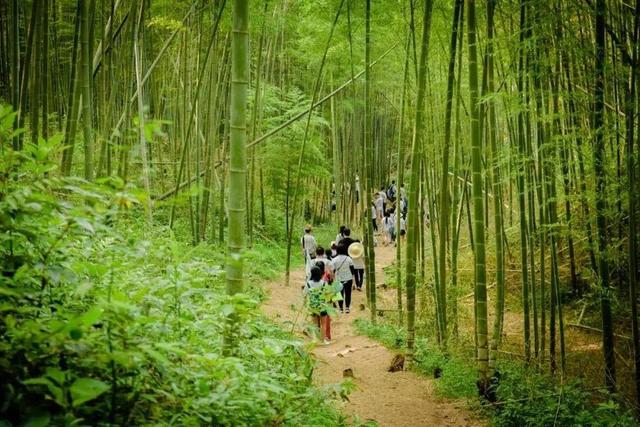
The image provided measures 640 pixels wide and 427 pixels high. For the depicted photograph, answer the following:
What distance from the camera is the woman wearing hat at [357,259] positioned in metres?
8.70

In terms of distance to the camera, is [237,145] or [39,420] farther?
[237,145]

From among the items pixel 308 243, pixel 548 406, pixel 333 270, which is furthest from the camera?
pixel 308 243

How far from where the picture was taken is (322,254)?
667 cm

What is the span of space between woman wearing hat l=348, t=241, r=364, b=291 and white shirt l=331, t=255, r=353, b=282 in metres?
1.22

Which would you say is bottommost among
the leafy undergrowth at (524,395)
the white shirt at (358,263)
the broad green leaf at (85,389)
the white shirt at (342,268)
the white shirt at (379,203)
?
the leafy undergrowth at (524,395)

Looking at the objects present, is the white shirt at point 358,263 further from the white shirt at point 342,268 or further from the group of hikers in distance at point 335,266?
the white shirt at point 342,268

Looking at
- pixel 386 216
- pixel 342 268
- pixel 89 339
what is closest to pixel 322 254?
pixel 342 268

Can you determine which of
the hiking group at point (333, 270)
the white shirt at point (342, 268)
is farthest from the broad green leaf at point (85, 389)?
the white shirt at point (342, 268)

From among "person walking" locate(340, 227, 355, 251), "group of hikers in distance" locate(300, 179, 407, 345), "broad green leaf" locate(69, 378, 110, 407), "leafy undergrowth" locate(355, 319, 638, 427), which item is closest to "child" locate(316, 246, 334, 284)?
"group of hikers in distance" locate(300, 179, 407, 345)

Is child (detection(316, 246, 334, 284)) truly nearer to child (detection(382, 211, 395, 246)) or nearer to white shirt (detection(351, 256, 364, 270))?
white shirt (detection(351, 256, 364, 270))

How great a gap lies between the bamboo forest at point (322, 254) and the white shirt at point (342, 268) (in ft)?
0.14

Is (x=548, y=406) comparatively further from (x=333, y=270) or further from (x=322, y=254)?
(x=333, y=270)

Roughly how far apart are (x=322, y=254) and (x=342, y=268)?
87cm

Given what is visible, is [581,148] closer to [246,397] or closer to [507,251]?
[246,397]
